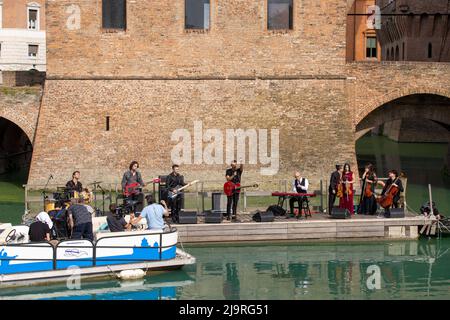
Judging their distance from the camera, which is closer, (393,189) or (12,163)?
(393,189)

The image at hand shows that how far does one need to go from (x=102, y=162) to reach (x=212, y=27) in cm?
530

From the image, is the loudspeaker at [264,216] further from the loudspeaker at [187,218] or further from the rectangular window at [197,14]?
the rectangular window at [197,14]

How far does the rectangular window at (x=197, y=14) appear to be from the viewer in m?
26.5

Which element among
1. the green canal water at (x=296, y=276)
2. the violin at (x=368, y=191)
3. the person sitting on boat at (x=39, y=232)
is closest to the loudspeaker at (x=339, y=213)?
the green canal water at (x=296, y=276)

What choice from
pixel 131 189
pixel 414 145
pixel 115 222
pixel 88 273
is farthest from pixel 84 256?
pixel 414 145

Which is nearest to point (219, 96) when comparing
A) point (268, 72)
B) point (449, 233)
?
point (268, 72)

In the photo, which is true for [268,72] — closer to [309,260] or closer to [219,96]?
[219,96]

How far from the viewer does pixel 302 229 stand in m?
19.9

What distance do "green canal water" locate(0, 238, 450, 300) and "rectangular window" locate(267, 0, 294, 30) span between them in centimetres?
908

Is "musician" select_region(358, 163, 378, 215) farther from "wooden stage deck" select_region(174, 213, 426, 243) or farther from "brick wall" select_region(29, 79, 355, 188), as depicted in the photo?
"brick wall" select_region(29, 79, 355, 188)

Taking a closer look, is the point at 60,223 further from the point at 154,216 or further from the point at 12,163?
the point at 12,163

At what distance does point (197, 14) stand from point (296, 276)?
11717mm

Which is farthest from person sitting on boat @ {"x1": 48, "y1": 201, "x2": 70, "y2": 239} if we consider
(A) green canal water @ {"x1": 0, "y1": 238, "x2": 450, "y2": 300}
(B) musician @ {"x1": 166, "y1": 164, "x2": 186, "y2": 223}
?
(B) musician @ {"x1": 166, "y1": 164, "x2": 186, "y2": 223}
